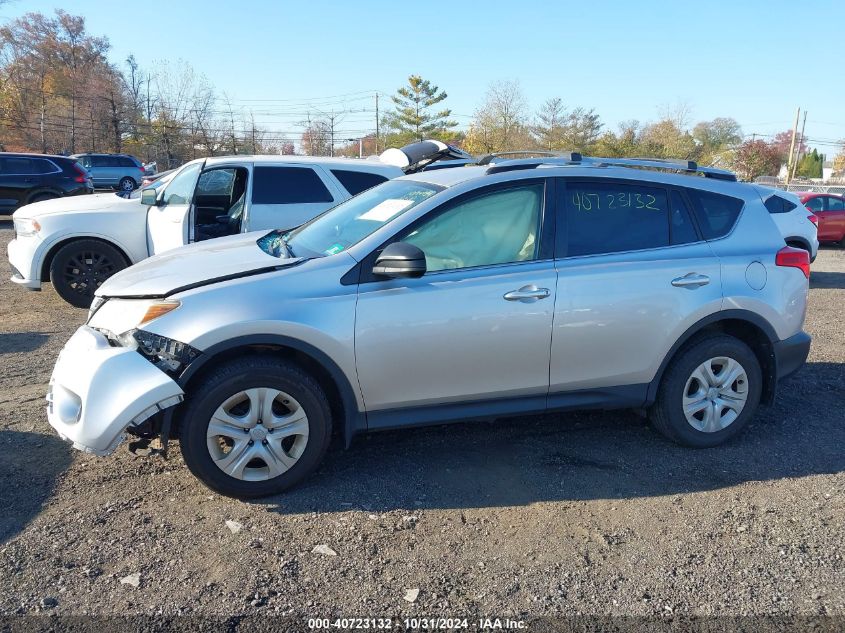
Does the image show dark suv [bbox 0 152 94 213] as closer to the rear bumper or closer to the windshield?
the windshield

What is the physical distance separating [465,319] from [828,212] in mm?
18606

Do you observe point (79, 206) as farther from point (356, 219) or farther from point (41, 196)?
point (41, 196)

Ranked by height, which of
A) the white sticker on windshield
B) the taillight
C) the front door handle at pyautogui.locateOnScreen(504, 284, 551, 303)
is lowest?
the front door handle at pyautogui.locateOnScreen(504, 284, 551, 303)

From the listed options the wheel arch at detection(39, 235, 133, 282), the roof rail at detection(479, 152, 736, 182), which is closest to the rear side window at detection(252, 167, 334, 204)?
the wheel arch at detection(39, 235, 133, 282)

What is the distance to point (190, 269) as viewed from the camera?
13.1 feet

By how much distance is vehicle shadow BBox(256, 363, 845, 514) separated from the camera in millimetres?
3824

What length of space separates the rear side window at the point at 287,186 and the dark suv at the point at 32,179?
40.0 ft

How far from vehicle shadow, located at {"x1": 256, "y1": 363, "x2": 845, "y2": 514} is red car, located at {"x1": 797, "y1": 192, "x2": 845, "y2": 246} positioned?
15.8 meters

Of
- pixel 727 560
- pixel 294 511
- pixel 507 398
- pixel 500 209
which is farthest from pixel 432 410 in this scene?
pixel 727 560

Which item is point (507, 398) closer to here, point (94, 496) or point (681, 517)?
point (681, 517)

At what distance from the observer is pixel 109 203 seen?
27.3ft

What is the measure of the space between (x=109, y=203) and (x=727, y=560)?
7686 mm

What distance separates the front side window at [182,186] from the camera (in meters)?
7.65

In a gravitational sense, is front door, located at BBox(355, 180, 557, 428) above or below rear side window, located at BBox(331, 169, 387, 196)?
below
